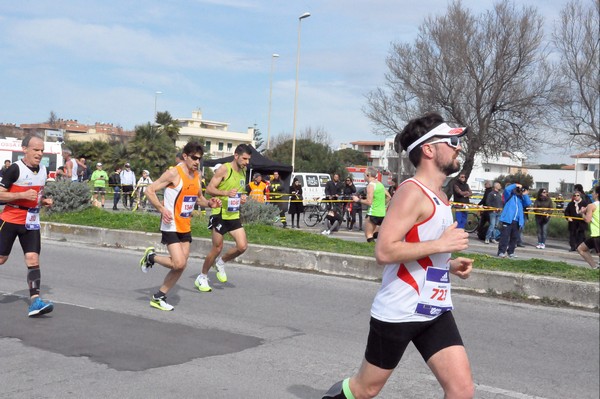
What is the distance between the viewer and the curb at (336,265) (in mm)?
9297

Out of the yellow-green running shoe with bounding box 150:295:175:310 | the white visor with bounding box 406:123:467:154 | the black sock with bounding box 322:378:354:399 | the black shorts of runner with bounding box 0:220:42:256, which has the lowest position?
the yellow-green running shoe with bounding box 150:295:175:310

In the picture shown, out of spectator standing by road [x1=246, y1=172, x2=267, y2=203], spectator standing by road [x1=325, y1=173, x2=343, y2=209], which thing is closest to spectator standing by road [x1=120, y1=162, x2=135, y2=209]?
spectator standing by road [x1=246, y1=172, x2=267, y2=203]

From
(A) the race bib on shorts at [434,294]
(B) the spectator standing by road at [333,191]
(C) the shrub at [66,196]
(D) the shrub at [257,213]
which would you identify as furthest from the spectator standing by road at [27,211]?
(B) the spectator standing by road at [333,191]

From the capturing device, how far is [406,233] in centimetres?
369

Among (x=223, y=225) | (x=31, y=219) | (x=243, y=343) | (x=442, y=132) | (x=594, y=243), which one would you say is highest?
(x=442, y=132)

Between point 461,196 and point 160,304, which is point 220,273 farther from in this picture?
point 461,196

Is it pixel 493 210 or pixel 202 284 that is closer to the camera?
pixel 202 284

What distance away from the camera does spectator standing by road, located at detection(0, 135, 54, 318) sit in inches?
296

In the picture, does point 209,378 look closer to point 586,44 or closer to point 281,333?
point 281,333

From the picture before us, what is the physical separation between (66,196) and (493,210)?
38.8 feet

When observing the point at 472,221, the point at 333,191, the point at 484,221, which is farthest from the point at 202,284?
the point at 472,221

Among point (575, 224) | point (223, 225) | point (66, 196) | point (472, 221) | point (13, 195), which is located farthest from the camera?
point (472, 221)

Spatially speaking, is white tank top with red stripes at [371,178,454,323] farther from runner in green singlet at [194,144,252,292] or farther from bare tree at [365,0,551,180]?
bare tree at [365,0,551,180]

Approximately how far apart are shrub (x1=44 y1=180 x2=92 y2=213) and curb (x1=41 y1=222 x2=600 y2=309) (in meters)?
1.37
